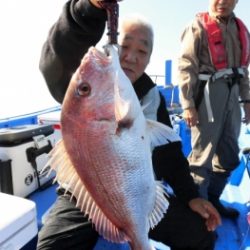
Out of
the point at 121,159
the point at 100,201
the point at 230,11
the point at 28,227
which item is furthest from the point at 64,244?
the point at 230,11

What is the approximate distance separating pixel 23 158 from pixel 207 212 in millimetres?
1643

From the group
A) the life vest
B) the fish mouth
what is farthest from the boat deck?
the fish mouth

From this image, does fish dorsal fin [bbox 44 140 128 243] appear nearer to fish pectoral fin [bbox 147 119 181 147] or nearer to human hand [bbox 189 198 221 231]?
fish pectoral fin [bbox 147 119 181 147]

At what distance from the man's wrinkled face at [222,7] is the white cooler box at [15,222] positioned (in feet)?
7.87

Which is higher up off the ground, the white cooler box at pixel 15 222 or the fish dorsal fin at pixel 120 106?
the fish dorsal fin at pixel 120 106

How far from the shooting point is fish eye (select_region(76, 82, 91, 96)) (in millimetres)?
1295

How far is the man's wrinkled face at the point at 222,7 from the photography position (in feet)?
10.0

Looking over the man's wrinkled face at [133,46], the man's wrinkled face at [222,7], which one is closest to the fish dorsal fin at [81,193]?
the man's wrinkled face at [133,46]

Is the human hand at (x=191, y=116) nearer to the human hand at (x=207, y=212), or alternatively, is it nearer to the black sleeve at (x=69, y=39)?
the human hand at (x=207, y=212)

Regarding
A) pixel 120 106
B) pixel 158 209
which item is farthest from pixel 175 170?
pixel 120 106

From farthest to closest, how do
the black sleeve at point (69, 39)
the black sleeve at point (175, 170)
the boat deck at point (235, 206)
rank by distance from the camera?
the boat deck at point (235, 206) < the black sleeve at point (175, 170) < the black sleeve at point (69, 39)

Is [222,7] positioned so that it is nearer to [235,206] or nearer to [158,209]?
[235,206]

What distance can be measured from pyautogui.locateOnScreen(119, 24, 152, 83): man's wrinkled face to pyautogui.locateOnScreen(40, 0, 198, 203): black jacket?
209mm

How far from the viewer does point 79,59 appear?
178 cm
